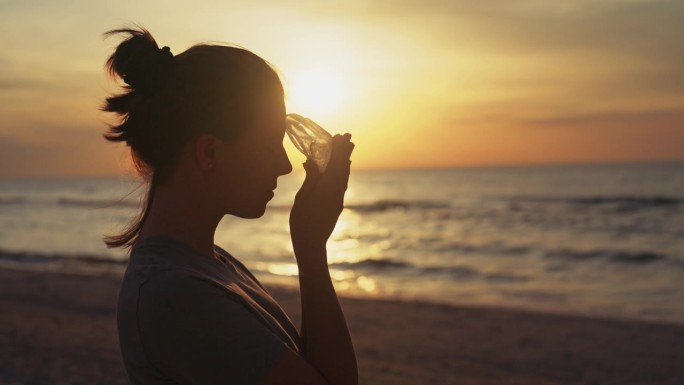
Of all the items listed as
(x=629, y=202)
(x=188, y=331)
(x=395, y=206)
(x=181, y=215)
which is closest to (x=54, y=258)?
(x=181, y=215)

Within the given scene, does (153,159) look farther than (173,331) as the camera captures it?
Yes

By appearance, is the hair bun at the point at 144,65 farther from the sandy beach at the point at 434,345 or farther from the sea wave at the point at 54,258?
the sea wave at the point at 54,258

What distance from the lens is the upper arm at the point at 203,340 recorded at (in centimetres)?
146

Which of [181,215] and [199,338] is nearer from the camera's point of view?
[199,338]

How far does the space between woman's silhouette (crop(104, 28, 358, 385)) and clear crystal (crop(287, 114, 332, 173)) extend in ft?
0.12

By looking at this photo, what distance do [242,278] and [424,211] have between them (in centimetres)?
4589

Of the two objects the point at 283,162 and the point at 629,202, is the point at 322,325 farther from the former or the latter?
the point at 629,202

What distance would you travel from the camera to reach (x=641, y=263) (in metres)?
19.7

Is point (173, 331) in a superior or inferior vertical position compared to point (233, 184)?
inferior

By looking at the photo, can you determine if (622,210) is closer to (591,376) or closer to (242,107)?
(591,376)

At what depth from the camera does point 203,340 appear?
146cm

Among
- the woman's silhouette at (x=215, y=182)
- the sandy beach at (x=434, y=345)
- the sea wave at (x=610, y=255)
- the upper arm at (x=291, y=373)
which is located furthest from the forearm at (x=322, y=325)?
the sea wave at (x=610, y=255)

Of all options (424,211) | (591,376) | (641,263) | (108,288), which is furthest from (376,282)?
(424,211)

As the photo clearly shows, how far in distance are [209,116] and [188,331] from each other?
→ 464 millimetres
